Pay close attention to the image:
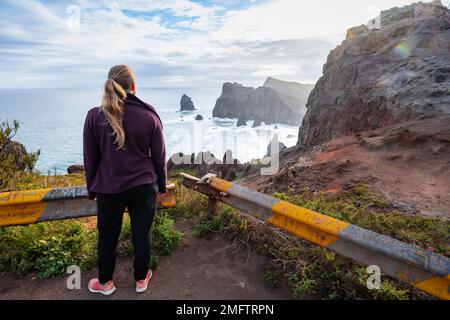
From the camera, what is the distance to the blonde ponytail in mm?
2629

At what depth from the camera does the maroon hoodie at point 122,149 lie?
2787 mm

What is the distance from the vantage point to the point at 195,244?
4152mm

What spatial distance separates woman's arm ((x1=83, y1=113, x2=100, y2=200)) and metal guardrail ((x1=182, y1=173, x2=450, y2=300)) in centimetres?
182

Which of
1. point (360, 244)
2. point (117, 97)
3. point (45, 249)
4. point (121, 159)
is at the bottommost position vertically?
point (45, 249)

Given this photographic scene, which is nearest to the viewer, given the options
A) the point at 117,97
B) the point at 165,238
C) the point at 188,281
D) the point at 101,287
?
the point at 117,97

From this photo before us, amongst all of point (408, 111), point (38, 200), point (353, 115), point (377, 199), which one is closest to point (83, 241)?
point (38, 200)

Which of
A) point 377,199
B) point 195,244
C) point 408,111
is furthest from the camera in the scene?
point 408,111

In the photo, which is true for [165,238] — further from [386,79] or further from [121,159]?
[386,79]

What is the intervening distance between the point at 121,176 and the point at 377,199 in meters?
4.88

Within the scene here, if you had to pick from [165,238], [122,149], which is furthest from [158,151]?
[165,238]

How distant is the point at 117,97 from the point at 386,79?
15324mm

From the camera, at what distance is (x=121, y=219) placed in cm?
303
